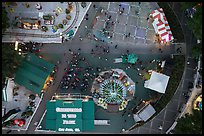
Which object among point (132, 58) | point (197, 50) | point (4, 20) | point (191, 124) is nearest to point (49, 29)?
point (4, 20)

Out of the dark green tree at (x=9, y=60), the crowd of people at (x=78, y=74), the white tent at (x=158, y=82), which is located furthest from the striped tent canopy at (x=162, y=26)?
the dark green tree at (x=9, y=60)

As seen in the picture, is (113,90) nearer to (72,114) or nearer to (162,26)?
(72,114)

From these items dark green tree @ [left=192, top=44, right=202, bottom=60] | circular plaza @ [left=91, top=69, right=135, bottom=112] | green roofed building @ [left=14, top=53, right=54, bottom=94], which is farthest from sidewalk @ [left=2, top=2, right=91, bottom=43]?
dark green tree @ [left=192, top=44, right=202, bottom=60]

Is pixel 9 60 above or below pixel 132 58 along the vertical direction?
below

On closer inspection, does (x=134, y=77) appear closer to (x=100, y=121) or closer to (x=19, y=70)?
(x=100, y=121)

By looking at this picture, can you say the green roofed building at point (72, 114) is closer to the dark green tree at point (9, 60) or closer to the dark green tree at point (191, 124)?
the dark green tree at point (9, 60)

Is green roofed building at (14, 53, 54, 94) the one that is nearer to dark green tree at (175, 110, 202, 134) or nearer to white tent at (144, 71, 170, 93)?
white tent at (144, 71, 170, 93)

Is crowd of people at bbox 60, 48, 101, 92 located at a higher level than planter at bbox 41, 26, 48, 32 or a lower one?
lower
